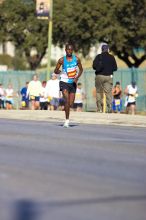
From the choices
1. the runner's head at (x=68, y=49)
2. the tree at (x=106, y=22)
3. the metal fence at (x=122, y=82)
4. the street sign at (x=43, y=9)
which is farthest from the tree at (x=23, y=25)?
the runner's head at (x=68, y=49)

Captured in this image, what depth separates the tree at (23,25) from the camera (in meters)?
64.6

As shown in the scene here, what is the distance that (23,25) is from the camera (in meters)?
65.8

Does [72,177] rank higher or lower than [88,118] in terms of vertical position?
lower

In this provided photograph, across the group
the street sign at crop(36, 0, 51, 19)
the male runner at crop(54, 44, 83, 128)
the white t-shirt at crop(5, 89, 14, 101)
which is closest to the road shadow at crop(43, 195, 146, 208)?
the male runner at crop(54, 44, 83, 128)

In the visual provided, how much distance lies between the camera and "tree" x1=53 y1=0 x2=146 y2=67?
57.9m

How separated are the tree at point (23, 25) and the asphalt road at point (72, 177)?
46906mm

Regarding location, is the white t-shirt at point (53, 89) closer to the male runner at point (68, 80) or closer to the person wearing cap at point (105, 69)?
the person wearing cap at point (105, 69)

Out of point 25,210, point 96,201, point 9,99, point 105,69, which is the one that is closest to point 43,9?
point 9,99

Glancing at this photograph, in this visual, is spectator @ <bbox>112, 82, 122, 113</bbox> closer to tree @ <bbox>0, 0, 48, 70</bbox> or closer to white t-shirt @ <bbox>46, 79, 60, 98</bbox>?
white t-shirt @ <bbox>46, 79, 60, 98</bbox>

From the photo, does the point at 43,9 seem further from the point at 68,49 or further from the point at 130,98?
the point at 68,49

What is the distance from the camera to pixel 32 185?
1007 cm

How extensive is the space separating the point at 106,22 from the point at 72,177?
4830 cm

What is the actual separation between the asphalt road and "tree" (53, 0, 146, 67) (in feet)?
133

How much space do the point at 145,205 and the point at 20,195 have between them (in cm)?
124
